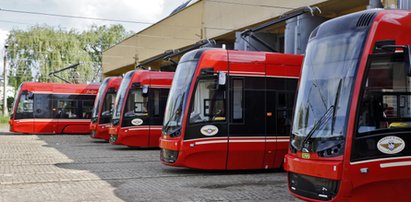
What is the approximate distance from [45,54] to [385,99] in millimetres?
43870

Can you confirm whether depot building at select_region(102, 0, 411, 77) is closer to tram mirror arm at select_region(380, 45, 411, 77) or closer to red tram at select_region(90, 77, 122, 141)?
red tram at select_region(90, 77, 122, 141)

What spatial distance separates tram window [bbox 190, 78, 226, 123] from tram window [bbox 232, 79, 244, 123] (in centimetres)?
31

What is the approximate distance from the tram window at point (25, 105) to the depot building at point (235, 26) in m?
7.17

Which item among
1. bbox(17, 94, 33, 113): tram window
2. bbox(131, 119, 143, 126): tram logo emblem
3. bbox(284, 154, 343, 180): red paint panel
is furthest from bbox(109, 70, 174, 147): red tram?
bbox(284, 154, 343, 180): red paint panel

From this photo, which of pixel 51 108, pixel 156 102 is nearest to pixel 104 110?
pixel 156 102

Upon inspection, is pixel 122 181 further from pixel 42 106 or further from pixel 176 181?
pixel 42 106

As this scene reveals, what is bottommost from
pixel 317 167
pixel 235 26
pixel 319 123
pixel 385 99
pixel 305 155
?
pixel 317 167

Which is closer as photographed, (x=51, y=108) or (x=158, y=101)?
(x=158, y=101)

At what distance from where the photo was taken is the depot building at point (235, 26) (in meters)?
18.6

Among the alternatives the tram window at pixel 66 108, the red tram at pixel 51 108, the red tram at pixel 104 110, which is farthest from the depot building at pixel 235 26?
the tram window at pixel 66 108

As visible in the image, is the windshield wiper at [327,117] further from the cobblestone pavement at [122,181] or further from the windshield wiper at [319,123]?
the cobblestone pavement at [122,181]

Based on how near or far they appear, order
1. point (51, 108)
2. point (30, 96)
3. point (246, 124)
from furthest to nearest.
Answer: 1. point (51, 108)
2. point (30, 96)
3. point (246, 124)

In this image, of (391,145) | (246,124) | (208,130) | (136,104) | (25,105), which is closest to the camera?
(391,145)

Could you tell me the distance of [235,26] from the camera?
2395 centimetres
